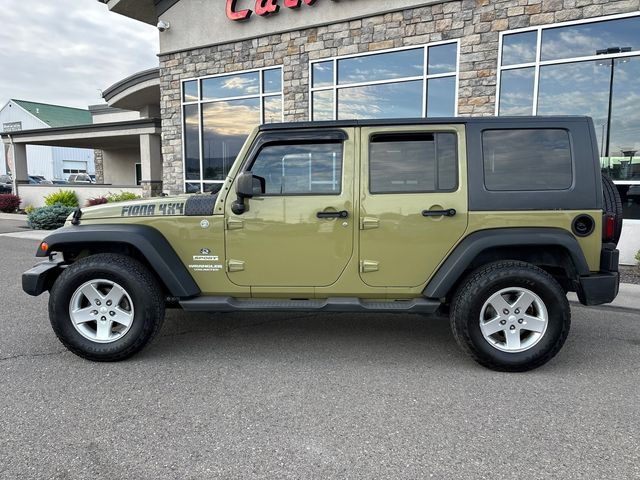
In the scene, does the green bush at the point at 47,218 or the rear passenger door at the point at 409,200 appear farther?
the green bush at the point at 47,218

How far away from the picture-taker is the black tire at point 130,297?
3.65 m

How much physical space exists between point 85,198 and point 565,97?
1675 centimetres

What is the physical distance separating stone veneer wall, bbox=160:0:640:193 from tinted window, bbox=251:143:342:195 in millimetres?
6189

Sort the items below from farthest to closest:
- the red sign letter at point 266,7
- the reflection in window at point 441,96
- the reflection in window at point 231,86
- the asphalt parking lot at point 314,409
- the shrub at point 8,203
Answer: the shrub at point 8,203
the reflection in window at point 231,86
the red sign letter at point 266,7
the reflection in window at point 441,96
the asphalt parking lot at point 314,409

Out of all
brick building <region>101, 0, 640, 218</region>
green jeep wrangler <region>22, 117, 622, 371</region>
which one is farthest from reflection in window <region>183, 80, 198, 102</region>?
green jeep wrangler <region>22, 117, 622, 371</region>

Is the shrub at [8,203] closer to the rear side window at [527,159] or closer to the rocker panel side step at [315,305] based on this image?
the rocker panel side step at [315,305]

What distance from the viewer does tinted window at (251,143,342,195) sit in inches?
148

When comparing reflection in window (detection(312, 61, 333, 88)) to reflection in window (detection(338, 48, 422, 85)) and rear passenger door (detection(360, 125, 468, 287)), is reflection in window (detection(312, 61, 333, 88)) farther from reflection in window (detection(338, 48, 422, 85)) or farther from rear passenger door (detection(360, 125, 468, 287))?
rear passenger door (detection(360, 125, 468, 287))

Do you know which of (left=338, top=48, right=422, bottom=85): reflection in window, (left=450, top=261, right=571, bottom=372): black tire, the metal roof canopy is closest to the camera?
(left=450, top=261, right=571, bottom=372): black tire

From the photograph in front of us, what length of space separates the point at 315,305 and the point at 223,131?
963 cm

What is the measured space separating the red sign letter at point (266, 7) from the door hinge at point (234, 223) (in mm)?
8624

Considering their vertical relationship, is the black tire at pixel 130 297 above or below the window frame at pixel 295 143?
below

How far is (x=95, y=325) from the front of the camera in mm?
3840

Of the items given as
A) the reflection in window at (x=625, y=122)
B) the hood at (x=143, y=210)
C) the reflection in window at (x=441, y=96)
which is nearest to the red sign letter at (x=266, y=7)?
the reflection in window at (x=441, y=96)
